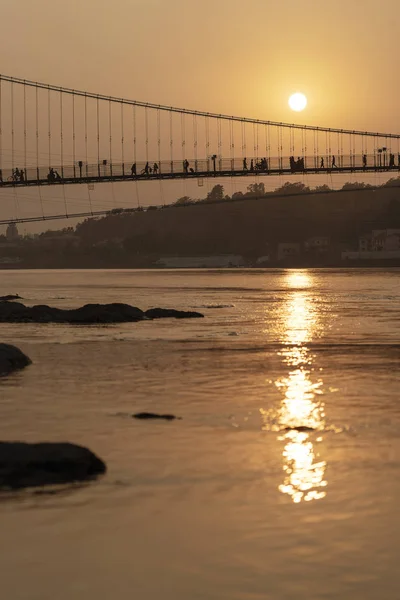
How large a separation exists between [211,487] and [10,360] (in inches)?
432

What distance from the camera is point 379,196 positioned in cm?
19988

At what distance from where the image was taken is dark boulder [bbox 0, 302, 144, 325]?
1487 inches

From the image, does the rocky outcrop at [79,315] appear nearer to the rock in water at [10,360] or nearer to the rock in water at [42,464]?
the rock in water at [10,360]

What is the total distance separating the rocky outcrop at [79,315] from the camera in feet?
124

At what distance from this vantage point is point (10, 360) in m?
20.1

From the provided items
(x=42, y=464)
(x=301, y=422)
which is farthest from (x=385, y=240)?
(x=42, y=464)

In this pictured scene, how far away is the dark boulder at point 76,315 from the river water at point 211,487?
15546mm

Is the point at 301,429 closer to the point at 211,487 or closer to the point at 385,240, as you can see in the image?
the point at 211,487

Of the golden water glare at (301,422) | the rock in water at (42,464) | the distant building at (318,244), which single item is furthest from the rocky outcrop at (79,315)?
the distant building at (318,244)

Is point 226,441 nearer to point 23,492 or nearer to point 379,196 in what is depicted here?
point 23,492

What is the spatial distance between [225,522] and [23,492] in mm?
1853

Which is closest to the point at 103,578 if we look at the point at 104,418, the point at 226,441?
the point at 226,441

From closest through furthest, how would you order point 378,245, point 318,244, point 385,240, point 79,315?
point 79,315, point 385,240, point 378,245, point 318,244

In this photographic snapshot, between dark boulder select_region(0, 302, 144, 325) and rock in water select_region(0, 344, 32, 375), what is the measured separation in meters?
16.2
